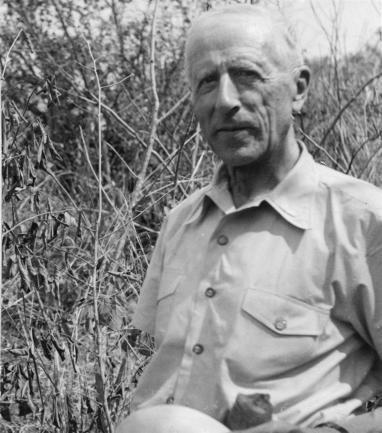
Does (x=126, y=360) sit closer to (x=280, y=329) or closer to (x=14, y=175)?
(x=14, y=175)

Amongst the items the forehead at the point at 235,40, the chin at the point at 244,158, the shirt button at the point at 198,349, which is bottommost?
the shirt button at the point at 198,349

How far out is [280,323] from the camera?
94.1 inches

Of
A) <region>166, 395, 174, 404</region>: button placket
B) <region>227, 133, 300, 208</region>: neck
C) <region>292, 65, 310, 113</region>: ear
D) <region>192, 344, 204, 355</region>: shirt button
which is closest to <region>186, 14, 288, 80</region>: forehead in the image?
<region>292, 65, 310, 113</region>: ear

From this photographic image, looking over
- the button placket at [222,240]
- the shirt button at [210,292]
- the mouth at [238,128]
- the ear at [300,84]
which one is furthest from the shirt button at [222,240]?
the ear at [300,84]

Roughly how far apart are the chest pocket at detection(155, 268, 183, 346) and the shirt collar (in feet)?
0.62

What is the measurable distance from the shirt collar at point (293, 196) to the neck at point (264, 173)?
15mm

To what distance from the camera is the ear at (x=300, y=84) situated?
2.59 m

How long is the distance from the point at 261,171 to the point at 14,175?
2.66m

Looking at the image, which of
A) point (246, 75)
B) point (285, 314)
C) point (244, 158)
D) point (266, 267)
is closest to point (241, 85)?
point (246, 75)

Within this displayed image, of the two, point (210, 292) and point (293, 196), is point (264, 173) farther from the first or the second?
point (210, 292)

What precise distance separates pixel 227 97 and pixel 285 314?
0.48 m

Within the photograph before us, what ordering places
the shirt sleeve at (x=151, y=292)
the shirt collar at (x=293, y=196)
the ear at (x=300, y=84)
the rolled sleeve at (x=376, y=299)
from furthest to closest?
the shirt sleeve at (x=151, y=292) < the ear at (x=300, y=84) < the shirt collar at (x=293, y=196) < the rolled sleeve at (x=376, y=299)

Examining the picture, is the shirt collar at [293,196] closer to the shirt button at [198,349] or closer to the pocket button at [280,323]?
the pocket button at [280,323]

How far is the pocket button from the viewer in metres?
2.38
